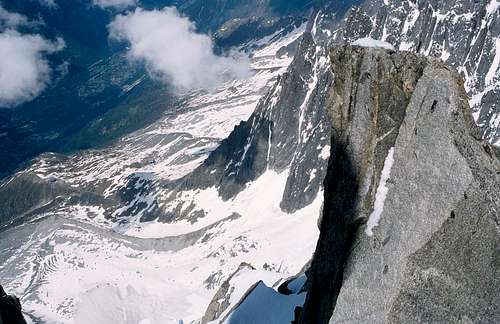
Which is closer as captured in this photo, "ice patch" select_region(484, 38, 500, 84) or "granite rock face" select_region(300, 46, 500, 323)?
"granite rock face" select_region(300, 46, 500, 323)

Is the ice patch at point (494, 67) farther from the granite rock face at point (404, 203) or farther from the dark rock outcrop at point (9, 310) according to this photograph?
the granite rock face at point (404, 203)

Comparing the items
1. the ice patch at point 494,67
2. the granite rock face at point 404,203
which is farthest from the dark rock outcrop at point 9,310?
the ice patch at point 494,67

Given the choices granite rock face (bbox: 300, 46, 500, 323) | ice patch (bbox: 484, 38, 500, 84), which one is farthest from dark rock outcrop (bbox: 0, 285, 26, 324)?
ice patch (bbox: 484, 38, 500, 84)

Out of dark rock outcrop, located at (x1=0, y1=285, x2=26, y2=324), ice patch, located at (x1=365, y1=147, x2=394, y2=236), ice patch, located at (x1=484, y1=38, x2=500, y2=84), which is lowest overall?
dark rock outcrop, located at (x1=0, y1=285, x2=26, y2=324)

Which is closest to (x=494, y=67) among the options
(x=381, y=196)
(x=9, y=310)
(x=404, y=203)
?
(x=9, y=310)

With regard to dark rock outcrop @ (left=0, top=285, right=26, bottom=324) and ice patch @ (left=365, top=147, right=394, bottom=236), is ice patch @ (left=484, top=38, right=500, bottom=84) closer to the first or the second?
dark rock outcrop @ (left=0, top=285, right=26, bottom=324)

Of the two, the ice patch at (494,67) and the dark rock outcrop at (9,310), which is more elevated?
the ice patch at (494,67)

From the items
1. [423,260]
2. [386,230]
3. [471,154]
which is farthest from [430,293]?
[471,154]

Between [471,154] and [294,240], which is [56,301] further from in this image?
[471,154]
